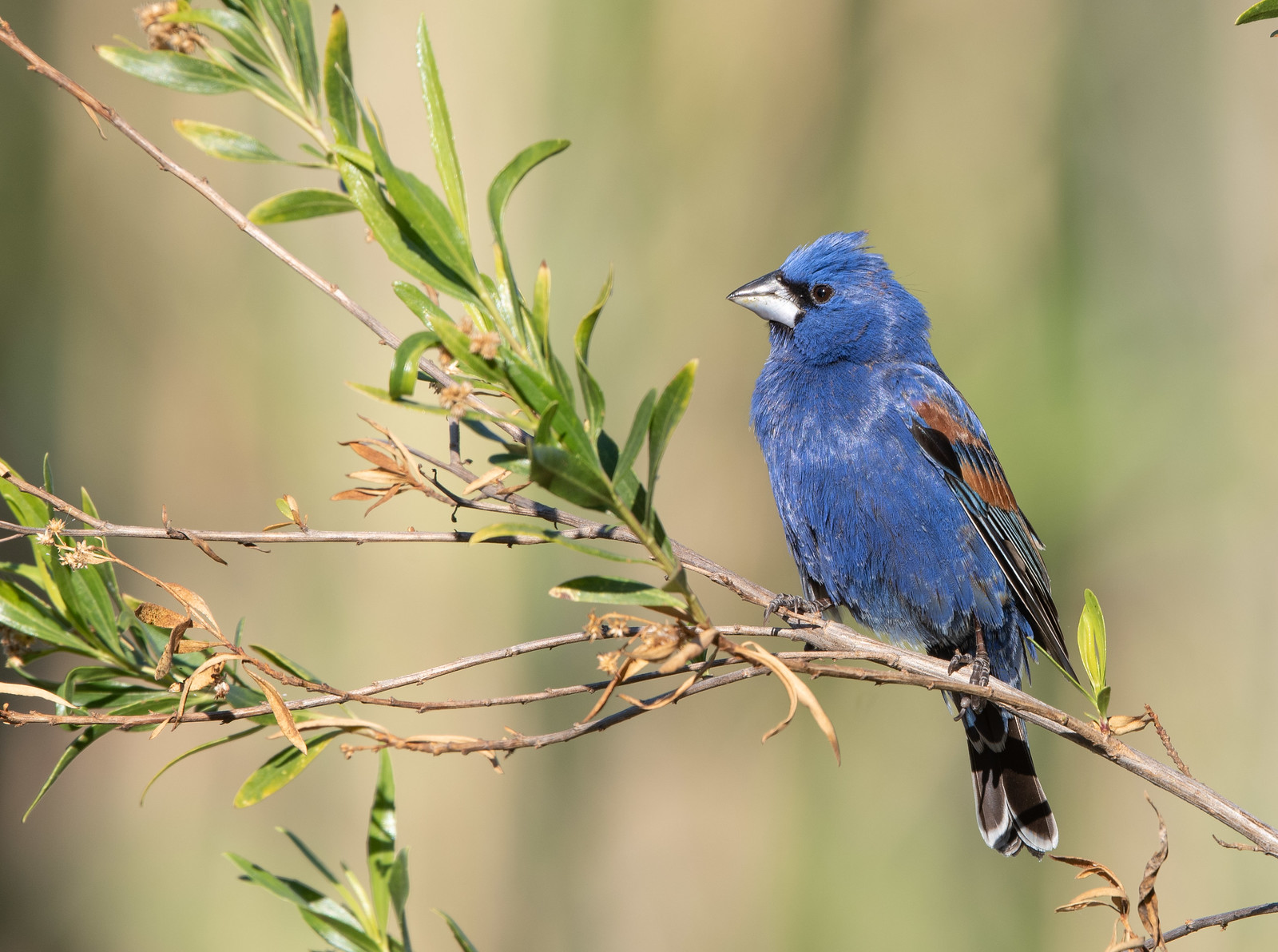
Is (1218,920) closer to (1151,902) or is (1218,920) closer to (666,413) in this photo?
(1151,902)

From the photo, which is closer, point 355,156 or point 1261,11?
point 355,156

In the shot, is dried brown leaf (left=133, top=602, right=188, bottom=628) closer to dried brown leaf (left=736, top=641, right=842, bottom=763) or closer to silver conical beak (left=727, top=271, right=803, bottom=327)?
dried brown leaf (left=736, top=641, right=842, bottom=763)

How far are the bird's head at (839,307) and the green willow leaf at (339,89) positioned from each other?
2.35 meters

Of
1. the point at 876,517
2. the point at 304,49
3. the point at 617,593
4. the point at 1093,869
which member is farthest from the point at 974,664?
the point at 304,49

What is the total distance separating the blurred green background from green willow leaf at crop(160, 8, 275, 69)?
3411mm

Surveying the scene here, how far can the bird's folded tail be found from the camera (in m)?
3.27

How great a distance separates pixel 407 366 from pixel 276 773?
0.58 meters

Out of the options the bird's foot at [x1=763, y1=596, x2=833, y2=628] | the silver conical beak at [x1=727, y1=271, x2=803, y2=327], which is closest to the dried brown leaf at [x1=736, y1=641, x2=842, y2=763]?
the bird's foot at [x1=763, y1=596, x2=833, y2=628]

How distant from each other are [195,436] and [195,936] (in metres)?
2.34

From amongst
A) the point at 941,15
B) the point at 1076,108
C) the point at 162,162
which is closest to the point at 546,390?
the point at 162,162

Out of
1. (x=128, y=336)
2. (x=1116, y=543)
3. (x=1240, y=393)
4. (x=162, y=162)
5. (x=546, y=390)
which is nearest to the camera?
(x=546, y=390)

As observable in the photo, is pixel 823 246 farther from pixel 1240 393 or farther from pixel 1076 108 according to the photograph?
pixel 1076 108

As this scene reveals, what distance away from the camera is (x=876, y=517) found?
9.77 feet

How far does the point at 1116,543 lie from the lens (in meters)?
6.27
